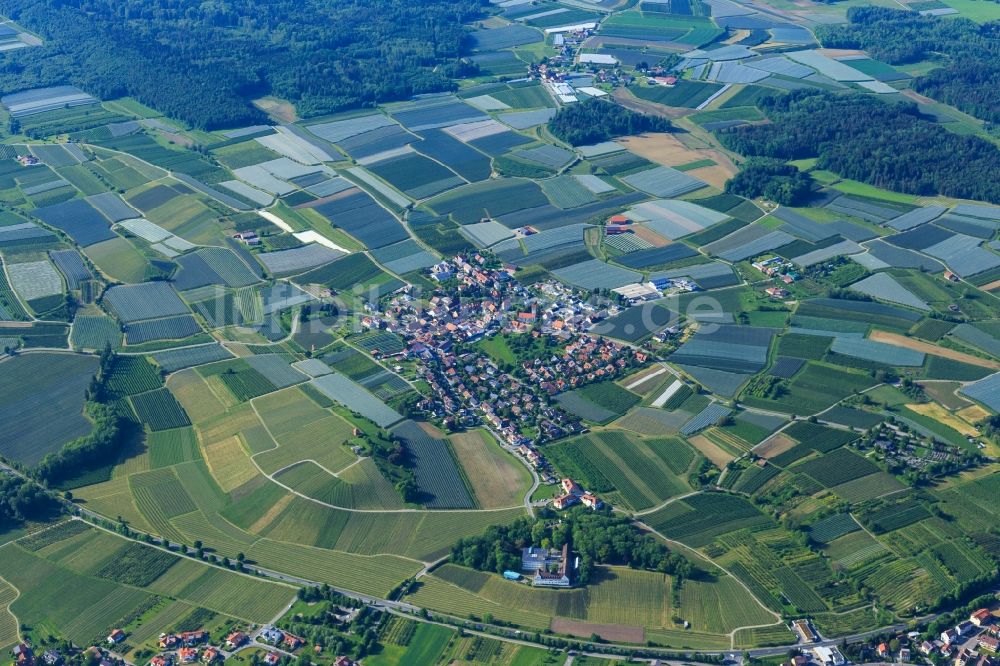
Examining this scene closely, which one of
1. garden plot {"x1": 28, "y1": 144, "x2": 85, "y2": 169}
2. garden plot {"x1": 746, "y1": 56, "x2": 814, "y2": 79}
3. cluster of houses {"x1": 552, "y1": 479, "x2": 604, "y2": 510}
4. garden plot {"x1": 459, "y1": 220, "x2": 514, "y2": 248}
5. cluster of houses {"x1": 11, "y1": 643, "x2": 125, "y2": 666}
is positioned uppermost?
garden plot {"x1": 746, "y1": 56, "x2": 814, "y2": 79}

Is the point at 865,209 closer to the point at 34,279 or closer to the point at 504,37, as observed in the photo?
the point at 504,37

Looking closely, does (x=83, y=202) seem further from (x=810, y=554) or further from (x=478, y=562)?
(x=810, y=554)

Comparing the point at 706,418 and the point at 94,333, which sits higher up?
the point at 706,418

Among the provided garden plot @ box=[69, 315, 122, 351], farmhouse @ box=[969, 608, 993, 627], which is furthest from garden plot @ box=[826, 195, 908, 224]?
garden plot @ box=[69, 315, 122, 351]

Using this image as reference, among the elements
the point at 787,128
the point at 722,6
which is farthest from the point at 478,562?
the point at 722,6

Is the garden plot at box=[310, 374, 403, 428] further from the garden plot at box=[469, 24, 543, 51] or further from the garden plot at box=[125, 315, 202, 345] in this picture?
the garden plot at box=[469, 24, 543, 51]

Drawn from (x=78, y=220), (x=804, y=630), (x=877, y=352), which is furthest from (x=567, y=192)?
(x=804, y=630)

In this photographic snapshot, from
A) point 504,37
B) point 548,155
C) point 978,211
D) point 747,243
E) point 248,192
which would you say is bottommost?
point 248,192
